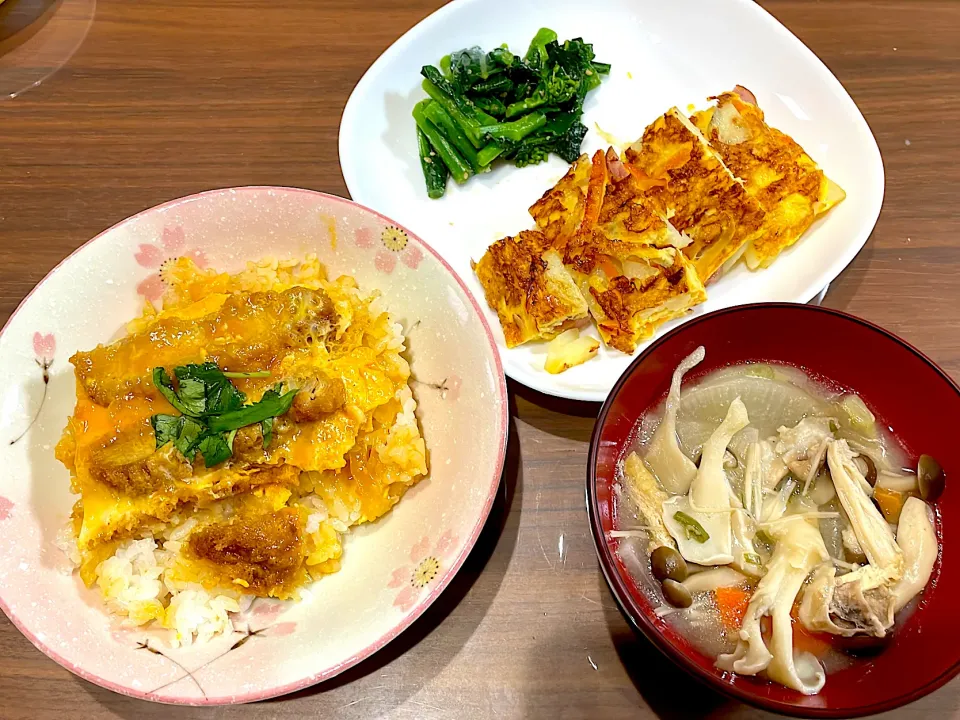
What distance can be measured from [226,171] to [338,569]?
4.99 feet

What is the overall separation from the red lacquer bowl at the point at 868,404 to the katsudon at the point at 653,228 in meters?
0.49

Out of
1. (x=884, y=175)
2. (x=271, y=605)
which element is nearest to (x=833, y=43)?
(x=884, y=175)

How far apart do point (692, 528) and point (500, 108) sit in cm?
170

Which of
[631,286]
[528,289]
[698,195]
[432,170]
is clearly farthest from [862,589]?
[432,170]

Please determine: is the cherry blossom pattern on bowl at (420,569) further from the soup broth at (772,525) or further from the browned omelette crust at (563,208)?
the browned omelette crust at (563,208)

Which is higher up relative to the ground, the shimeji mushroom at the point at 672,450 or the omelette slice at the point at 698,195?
the omelette slice at the point at 698,195

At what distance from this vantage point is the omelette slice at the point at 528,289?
6.78 feet

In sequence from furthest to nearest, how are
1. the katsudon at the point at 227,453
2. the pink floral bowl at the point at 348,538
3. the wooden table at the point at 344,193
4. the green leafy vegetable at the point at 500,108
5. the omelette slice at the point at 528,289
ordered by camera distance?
the green leafy vegetable at the point at 500,108
the omelette slice at the point at 528,289
the wooden table at the point at 344,193
the katsudon at the point at 227,453
the pink floral bowl at the point at 348,538

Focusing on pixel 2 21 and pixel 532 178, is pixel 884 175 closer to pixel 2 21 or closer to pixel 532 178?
pixel 532 178

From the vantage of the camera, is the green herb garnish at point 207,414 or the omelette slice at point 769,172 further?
the omelette slice at point 769,172

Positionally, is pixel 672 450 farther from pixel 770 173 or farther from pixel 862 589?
pixel 770 173

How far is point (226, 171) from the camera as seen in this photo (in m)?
2.48

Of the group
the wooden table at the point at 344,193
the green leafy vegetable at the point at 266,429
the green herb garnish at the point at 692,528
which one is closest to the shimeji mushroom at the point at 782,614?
the green herb garnish at the point at 692,528

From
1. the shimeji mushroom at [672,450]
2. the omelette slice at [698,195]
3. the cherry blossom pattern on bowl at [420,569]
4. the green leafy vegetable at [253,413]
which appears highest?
the omelette slice at [698,195]
